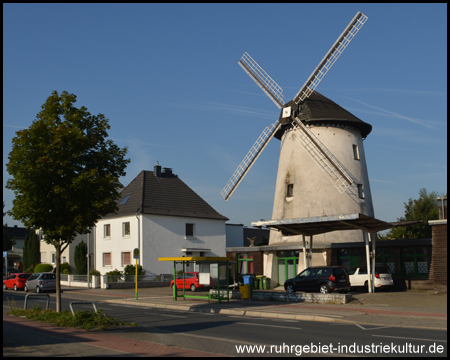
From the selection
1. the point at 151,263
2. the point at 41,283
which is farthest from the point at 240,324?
the point at 151,263

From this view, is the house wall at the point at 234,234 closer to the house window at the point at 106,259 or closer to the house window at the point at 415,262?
the house window at the point at 106,259

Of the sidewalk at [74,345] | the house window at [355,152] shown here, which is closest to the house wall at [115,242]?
the house window at [355,152]

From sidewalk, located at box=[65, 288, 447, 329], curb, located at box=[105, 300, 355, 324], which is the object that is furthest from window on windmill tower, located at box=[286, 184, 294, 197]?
curb, located at box=[105, 300, 355, 324]

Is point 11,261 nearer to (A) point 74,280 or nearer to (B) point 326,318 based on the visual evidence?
(A) point 74,280

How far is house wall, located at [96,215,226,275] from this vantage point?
4359cm

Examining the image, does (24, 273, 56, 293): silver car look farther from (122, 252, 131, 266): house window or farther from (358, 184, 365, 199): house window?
(358, 184, 365, 199): house window

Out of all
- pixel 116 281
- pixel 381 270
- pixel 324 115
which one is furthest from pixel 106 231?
pixel 381 270

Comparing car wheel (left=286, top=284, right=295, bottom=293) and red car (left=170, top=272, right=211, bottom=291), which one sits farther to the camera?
red car (left=170, top=272, right=211, bottom=291)

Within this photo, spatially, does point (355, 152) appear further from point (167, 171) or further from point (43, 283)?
point (43, 283)

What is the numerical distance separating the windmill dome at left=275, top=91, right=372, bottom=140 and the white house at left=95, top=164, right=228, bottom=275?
15966 mm

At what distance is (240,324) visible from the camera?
15922 millimetres

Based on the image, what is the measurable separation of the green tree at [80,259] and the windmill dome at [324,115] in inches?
1044

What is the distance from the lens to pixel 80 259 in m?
49.9

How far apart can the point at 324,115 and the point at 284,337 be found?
75.3 ft
